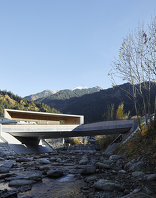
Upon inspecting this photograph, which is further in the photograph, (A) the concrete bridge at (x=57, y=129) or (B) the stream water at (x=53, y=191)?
(A) the concrete bridge at (x=57, y=129)

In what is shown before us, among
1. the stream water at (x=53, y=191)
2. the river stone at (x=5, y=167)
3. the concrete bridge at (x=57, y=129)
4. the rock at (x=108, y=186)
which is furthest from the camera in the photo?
the concrete bridge at (x=57, y=129)

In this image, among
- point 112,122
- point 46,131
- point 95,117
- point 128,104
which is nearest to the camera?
point 112,122

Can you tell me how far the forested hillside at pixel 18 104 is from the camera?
100912 millimetres

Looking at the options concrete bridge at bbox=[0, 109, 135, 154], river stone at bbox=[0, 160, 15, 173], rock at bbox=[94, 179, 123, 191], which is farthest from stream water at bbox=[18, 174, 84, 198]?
concrete bridge at bbox=[0, 109, 135, 154]

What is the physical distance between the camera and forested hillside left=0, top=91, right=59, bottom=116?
10091 cm

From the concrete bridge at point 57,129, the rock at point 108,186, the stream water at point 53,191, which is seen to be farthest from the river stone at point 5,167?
the concrete bridge at point 57,129

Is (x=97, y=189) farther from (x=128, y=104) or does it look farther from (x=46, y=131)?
(x=128, y=104)

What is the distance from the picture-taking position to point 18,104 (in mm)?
104812

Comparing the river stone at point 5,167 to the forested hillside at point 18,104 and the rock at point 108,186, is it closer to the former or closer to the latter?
the rock at point 108,186

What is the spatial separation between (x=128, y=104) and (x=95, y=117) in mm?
18350

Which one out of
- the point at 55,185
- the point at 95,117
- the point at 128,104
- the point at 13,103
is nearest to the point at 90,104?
the point at 95,117

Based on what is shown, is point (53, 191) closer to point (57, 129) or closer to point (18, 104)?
point (57, 129)

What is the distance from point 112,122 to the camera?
80.0 ft

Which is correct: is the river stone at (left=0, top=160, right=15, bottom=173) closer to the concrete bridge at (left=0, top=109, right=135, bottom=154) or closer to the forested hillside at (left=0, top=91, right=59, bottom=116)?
the concrete bridge at (left=0, top=109, right=135, bottom=154)
